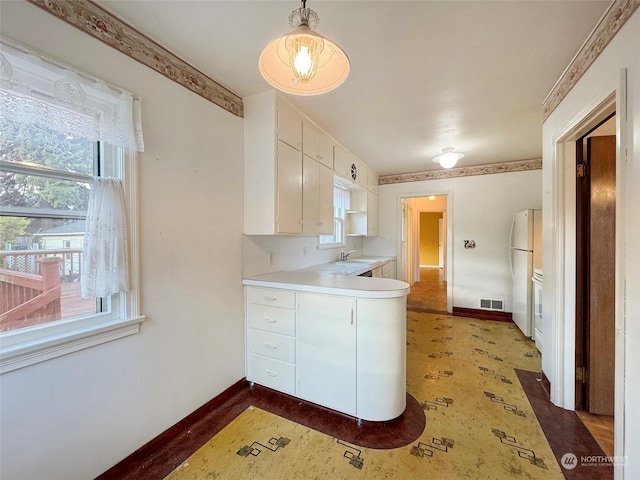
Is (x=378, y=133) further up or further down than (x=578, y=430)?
further up

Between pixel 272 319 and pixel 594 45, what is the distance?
2690 millimetres

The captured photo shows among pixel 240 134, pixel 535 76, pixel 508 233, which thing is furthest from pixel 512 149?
pixel 240 134

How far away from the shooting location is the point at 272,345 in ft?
7.08

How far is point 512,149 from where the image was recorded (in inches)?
137

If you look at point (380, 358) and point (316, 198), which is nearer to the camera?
point (380, 358)

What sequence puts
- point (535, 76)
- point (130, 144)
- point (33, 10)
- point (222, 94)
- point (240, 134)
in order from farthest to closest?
1. point (240, 134)
2. point (222, 94)
3. point (535, 76)
4. point (130, 144)
5. point (33, 10)

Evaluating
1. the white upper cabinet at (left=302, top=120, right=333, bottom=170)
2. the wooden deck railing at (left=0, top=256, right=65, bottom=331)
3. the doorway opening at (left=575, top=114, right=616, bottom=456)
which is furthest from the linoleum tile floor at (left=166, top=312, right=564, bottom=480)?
the white upper cabinet at (left=302, top=120, right=333, bottom=170)

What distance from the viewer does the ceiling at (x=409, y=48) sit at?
52.4 inches

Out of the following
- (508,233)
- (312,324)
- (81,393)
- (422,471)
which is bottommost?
(422,471)

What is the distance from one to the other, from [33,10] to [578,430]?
12.4 feet

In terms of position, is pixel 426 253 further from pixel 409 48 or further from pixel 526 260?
pixel 409 48

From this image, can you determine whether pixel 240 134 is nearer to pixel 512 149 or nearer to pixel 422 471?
pixel 422 471

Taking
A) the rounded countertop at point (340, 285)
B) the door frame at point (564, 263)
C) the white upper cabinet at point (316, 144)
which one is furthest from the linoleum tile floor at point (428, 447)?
the white upper cabinet at point (316, 144)

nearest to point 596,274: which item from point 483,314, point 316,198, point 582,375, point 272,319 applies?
point 582,375
